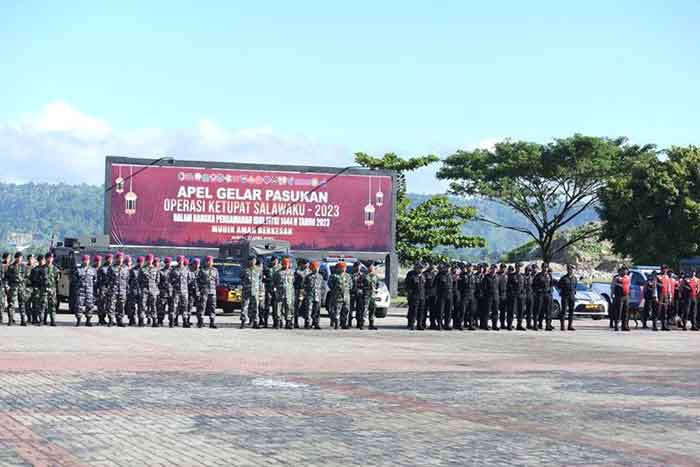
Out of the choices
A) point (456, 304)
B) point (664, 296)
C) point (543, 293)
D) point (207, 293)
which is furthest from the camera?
point (664, 296)

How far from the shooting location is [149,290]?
28.7 meters

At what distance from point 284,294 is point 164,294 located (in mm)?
2685

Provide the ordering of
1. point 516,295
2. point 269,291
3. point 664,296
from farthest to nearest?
1. point 664,296
2. point 516,295
3. point 269,291

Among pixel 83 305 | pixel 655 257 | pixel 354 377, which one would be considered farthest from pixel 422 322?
pixel 655 257

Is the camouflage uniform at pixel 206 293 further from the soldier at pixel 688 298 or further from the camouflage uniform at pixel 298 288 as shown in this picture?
A: the soldier at pixel 688 298

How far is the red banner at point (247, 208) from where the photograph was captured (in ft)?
157

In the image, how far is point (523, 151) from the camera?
65.1 metres

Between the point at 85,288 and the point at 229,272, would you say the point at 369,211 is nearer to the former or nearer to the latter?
the point at 229,272

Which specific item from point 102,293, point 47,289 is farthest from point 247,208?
point 47,289

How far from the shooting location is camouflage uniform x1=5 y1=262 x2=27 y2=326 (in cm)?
2762

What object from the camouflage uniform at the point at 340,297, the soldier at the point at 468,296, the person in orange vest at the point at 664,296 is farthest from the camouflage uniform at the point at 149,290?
the person in orange vest at the point at 664,296

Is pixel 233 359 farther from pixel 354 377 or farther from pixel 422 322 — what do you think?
pixel 422 322

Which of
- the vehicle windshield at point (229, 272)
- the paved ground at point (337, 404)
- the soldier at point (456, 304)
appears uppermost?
the vehicle windshield at point (229, 272)

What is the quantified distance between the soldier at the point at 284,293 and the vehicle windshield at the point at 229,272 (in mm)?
7875
